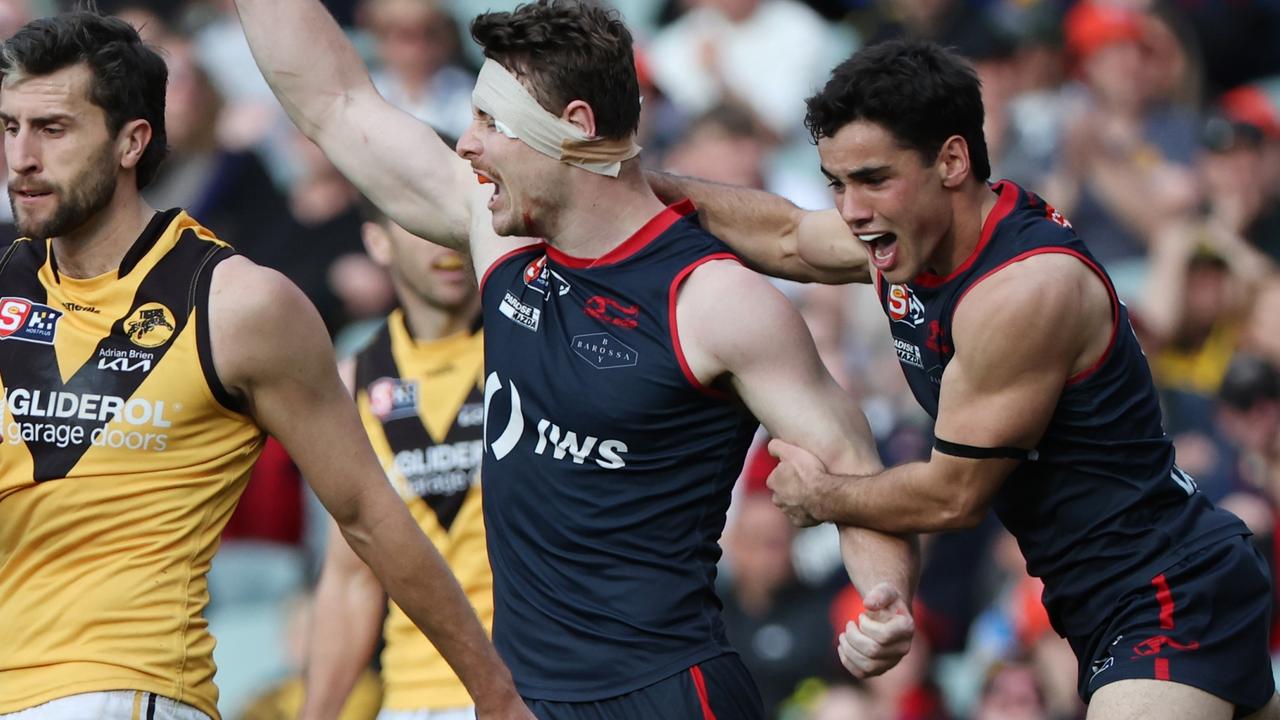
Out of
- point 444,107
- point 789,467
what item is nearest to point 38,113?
point 789,467

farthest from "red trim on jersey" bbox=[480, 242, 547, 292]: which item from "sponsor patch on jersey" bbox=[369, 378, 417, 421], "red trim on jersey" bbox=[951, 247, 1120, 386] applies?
"sponsor patch on jersey" bbox=[369, 378, 417, 421]

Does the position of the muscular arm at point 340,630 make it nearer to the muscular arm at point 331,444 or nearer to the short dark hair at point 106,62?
the muscular arm at point 331,444

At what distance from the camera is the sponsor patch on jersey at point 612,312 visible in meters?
5.20

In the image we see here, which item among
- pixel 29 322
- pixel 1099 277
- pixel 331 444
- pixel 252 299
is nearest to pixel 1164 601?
pixel 1099 277

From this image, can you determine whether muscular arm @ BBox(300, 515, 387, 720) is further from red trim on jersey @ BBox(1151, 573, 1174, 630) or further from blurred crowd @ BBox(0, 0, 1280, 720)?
red trim on jersey @ BBox(1151, 573, 1174, 630)

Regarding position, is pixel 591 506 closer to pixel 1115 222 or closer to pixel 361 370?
pixel 361 370

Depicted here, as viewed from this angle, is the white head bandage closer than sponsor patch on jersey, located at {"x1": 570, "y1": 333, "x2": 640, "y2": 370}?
No

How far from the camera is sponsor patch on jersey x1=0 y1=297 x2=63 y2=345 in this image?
16.0 feet

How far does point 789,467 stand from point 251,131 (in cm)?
706

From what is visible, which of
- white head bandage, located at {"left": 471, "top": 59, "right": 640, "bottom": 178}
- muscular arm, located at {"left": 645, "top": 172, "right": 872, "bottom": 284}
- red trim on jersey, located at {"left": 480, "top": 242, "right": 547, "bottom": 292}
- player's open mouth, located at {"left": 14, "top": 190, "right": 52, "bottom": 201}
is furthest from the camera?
muscular arm, located at {"left": 645, "top": 172, "right": 872, "bottom": 284}

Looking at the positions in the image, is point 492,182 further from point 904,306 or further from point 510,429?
point 904,306

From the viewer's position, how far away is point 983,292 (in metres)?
5.07

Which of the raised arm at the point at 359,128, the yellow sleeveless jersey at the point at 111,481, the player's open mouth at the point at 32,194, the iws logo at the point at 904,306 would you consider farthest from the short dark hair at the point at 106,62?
the iws logo at the point at 904,306

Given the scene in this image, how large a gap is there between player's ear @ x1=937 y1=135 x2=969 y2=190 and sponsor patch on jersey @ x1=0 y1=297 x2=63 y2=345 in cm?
241
